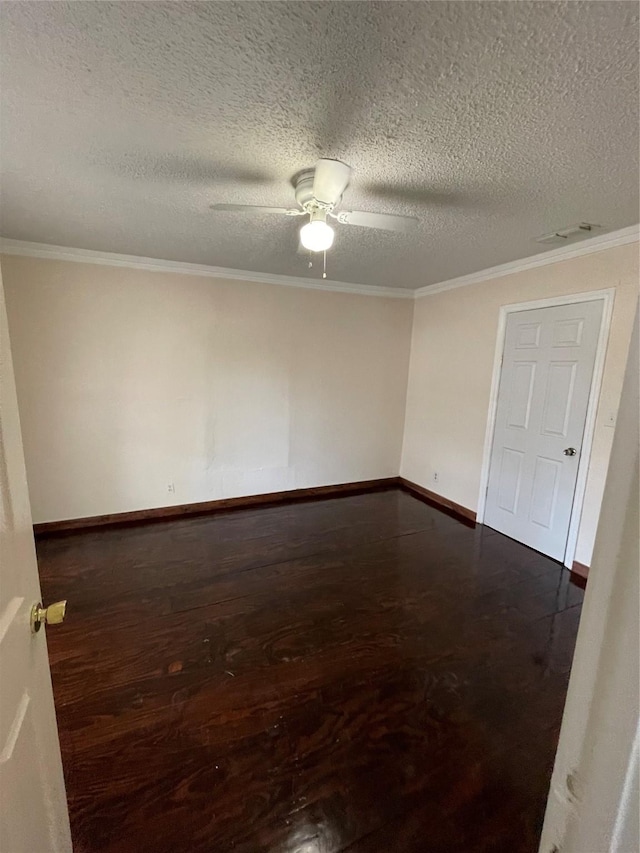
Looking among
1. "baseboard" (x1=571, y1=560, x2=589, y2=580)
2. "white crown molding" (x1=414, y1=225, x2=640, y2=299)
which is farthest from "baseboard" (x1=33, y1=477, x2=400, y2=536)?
"white crown molding" (x1=414, y1=225, x2=640, y2=299)

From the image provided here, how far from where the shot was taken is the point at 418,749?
1.60m

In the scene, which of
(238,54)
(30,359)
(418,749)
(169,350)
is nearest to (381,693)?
(418,749)

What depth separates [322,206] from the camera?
183 cm

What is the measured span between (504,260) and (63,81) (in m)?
3.05

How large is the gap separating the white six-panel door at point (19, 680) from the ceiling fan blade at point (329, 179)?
1351 mm

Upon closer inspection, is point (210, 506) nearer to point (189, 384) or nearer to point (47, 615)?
point (189, 384)

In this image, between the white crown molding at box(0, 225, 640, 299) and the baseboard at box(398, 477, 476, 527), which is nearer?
the white crown molding at box(0, 225, 640, 299)

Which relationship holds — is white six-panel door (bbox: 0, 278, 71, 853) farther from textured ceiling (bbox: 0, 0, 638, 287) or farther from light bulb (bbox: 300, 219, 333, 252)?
light bulb (bbox: 300, 219, 333, 252)

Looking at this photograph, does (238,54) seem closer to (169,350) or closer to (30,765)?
(30,765)

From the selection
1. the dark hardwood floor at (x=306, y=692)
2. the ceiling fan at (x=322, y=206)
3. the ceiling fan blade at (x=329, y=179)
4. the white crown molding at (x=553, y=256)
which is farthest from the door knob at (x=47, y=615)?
the white crown molding at (x=553, y=256)

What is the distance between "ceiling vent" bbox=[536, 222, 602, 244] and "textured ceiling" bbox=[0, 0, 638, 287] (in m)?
0.09

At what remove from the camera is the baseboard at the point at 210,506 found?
3.43 metres

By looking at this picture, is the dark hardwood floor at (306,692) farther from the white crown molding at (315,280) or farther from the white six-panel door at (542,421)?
the white crown molding at (315,280)

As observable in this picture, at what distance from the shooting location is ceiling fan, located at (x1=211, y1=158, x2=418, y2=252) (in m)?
1.67
